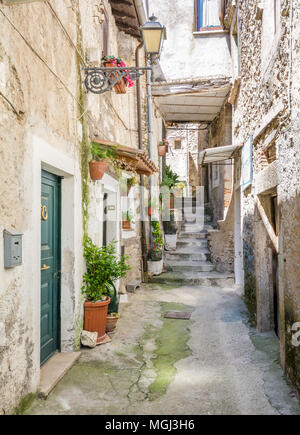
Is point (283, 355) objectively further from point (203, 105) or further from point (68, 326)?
point (203, 105)

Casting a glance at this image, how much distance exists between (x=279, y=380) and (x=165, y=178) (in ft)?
28.1

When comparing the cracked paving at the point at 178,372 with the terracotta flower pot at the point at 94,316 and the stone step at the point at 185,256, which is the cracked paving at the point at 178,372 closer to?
the terracotta flower pot at the point at 94,316

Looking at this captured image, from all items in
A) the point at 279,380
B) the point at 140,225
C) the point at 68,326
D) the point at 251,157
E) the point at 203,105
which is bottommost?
the point at 279,380

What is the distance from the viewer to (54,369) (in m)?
3.68

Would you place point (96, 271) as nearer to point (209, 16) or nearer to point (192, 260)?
point (192, 260)

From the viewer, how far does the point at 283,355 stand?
378 centimetres

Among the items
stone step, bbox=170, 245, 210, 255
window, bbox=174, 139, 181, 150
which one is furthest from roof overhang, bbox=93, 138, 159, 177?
window, bbox=174, 139, 181, 150

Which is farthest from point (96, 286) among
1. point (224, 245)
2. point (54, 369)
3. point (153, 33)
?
point (224, 245)

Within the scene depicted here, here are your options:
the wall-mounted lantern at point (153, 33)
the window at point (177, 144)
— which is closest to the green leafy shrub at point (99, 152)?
the wall-mounted lantern at point (153, 33)

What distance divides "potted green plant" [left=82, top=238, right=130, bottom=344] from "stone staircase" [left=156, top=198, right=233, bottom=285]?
14.3 feet

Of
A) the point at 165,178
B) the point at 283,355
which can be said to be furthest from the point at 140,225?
the point at 283,355

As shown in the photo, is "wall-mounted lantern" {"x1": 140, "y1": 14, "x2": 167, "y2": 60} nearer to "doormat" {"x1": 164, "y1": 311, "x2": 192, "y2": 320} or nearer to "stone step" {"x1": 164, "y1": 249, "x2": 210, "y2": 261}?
"doormat" {"x1": 164, "y1": 311, "x2": 192, "y2": 320}
